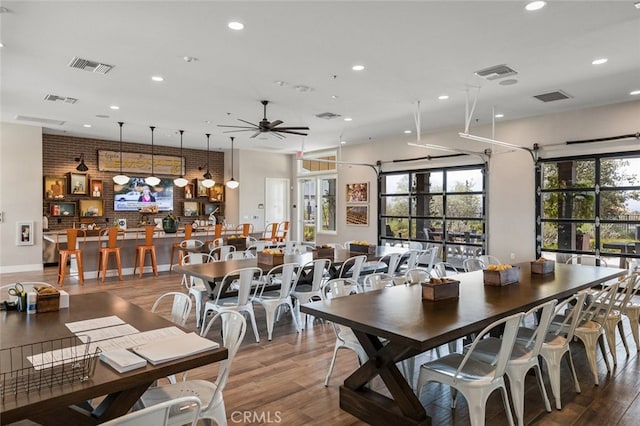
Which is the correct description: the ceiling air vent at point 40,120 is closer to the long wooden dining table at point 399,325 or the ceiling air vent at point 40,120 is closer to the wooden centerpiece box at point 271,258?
the wooden centerpiece box at point 271,258

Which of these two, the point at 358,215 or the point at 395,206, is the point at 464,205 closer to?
the point at 395,206

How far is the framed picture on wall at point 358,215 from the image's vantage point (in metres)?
10.9

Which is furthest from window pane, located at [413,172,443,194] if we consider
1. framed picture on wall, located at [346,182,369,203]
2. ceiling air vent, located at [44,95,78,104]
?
ceiling air vent, located at [44,95,78,104]

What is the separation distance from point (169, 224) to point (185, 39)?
5.48 meters

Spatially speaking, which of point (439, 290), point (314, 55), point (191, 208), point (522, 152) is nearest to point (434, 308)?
point (439, 290)

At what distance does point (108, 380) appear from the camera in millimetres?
1571

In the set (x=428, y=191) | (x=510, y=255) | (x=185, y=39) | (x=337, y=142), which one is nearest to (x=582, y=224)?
(x=510, y=255)

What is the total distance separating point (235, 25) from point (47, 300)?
9.39 ft

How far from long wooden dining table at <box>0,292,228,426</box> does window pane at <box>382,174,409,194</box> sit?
330 inches

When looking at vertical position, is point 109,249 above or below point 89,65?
below

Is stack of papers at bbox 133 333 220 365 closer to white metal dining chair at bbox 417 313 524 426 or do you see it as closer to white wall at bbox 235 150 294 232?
white metal dining chair at bbox 417 313 524 426

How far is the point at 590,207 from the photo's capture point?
7.18 meters

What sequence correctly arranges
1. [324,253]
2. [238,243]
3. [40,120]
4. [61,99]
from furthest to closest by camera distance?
1. [40,120]
2. [238,243]
3. [61,99]
4. [324,253]

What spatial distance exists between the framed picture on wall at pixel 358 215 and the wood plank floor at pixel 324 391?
→ 6.48 metres
